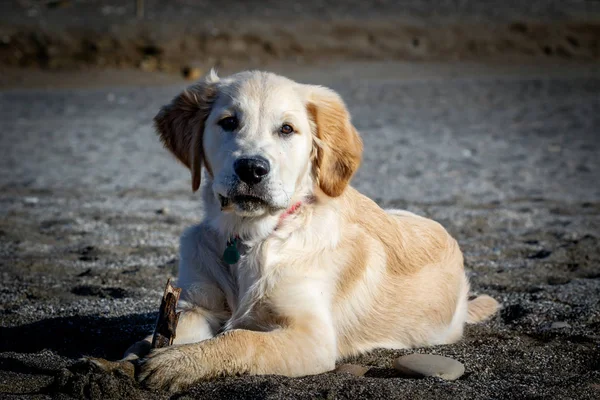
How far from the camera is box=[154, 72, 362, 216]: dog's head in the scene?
3.81m

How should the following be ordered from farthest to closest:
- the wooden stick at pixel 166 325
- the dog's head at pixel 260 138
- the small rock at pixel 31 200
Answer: the small rock at pixel 31 200
the dog's head at pixel 260 138
the wooden stick at pixel 166 325

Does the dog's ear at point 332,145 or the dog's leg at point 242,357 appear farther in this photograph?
the dog's ear at point 332,145

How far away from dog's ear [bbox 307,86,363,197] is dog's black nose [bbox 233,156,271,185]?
50cm

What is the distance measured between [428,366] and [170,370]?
121cm

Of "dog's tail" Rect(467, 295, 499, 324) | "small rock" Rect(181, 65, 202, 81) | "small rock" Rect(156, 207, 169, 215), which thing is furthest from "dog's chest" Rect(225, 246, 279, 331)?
"small rock" Rect(181, 65, 202, 81)

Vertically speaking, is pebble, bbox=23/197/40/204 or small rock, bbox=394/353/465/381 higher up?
small rock, bbox=394/353/465/381

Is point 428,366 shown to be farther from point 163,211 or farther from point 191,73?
point 191,73

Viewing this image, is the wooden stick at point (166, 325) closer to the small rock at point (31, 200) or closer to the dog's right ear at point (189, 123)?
the dog's right ear at point (189, 123)

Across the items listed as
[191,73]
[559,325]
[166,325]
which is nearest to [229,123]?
[166,325]

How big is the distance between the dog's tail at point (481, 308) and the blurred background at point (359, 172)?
9 centimetres

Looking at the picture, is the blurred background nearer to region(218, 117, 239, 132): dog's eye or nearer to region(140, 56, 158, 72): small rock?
region(140, 56, 158, 72): small rock

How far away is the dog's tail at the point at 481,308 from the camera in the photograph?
4.86 meters

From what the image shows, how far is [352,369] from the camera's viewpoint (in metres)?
3.97

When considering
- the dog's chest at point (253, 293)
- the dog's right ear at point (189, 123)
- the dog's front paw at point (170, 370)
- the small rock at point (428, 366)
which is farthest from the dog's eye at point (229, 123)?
the small rock at point (428, 366)
